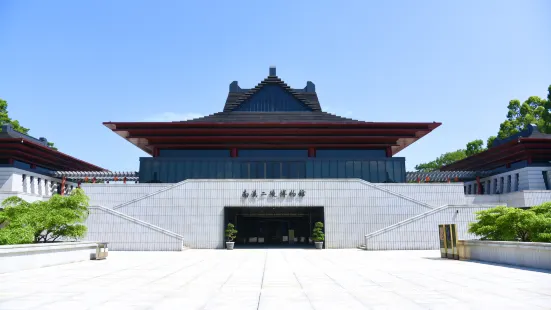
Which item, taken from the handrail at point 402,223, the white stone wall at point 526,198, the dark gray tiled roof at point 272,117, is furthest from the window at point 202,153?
the white stone wall at point 526,198

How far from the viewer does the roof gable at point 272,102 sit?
60469 mm

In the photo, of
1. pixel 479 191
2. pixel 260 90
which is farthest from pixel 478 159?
pixel 260 90

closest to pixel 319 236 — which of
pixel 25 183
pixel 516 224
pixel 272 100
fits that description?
pixel 516 224

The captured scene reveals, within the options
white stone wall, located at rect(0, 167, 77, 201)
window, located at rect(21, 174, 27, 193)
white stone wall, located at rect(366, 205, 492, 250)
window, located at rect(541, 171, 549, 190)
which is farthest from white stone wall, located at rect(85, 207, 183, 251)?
window, located at rect(541, 171, 549, 190)

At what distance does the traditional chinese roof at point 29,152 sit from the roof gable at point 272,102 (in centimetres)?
2508

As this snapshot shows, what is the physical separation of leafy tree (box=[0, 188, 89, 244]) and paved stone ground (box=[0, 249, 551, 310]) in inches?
217

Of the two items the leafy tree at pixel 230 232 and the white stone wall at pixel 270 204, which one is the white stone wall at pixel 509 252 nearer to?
the white stone wall at pixel 270 204

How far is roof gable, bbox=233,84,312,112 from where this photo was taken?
6047 centimetres

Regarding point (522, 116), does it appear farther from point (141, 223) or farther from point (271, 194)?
point (141, 223)

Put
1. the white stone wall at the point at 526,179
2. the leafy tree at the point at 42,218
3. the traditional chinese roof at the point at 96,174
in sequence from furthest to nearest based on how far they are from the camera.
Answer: the traditional chinese roof at the point at 96,174, the white stone wall at the point at 526,179, the leafy tree at the point at 42,218

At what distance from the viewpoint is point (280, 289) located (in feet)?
42.2

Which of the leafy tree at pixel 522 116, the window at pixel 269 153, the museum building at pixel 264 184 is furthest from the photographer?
the leafy tree at pixel 522 116

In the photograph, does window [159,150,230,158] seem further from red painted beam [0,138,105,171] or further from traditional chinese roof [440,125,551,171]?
traditional chinese roof [440,125,551,171]

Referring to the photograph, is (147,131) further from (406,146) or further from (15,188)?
(406,146)
